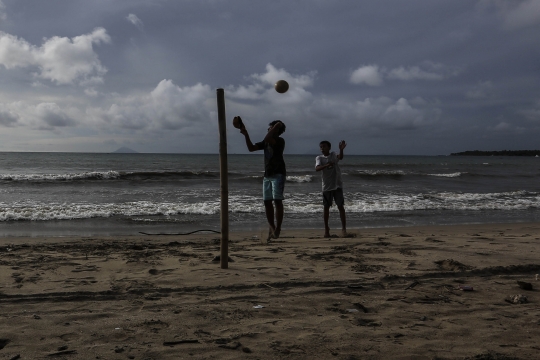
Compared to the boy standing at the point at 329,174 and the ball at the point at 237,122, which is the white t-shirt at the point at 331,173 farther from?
the ball at the point at 237,122

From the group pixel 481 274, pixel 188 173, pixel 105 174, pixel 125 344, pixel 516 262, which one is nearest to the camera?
pixel 125 344

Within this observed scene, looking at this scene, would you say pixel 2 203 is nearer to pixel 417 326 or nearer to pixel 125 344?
pixel 125 344

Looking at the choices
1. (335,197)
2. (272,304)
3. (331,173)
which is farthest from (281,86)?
(272,304)

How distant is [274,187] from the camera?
6121 millimetres

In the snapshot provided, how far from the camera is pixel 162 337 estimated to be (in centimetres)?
266

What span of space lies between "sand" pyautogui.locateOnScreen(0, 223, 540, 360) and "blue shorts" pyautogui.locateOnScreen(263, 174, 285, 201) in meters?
0.99

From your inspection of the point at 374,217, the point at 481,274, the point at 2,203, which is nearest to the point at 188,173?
the point at 2,203

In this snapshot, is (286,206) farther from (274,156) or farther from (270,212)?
(274,156)

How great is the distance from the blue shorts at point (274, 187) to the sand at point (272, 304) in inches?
38.9

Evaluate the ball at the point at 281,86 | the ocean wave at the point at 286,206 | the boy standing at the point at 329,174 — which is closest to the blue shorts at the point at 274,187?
the boy standing at the point at 329,174

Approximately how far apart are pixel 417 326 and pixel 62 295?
2853mm

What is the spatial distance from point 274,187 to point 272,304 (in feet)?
9.78

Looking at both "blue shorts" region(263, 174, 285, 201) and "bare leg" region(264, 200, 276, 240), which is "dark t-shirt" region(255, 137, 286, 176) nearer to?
"blue shorts" region(263, 174, 285, 201)

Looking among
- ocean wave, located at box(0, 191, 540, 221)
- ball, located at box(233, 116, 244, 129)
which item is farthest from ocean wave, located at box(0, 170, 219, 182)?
ball, located at box(233, 116, 244, 129)
